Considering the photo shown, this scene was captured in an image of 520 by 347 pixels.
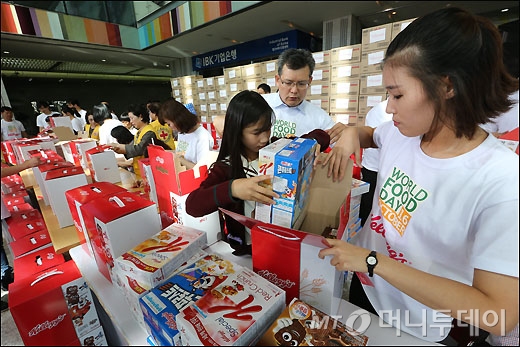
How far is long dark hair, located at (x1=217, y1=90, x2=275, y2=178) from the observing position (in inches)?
33.1

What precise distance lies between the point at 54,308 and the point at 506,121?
162cm

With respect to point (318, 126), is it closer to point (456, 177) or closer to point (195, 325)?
point (456, 177)

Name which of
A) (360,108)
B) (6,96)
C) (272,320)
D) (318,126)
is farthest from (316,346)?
(360,108)

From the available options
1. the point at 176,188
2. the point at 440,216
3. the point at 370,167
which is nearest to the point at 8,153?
Result: the point at 176,188

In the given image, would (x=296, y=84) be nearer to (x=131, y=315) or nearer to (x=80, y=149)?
(x=131, y=315)

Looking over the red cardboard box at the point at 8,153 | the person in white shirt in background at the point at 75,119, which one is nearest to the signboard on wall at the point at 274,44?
the person in white shirt in background at the point at 75,119

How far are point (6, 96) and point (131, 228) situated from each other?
579mm

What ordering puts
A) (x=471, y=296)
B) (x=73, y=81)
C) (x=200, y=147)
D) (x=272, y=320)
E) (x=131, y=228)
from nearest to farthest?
1. (x=471, y=296)
2. (x=272, y=320)
3. (x=131, y=228)
4. (x=73, y=81)
5. (x=200, y=147)

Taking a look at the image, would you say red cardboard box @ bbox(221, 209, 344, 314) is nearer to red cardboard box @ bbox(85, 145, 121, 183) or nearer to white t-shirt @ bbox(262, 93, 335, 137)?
white t-shirt @ bbox(262, 93, 335, 137)

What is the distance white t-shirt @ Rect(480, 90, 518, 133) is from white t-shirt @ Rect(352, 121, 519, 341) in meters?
0.05

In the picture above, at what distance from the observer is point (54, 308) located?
94 centimetres

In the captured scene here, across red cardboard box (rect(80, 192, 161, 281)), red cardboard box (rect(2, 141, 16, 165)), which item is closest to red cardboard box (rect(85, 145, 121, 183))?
red cardboard box (rect(2, 141, 16, 165))

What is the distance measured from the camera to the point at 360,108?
112 inches

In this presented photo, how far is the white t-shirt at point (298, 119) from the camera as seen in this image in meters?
1.65
